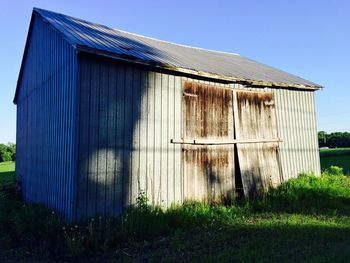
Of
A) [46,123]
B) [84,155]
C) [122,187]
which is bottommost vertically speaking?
[122,187]

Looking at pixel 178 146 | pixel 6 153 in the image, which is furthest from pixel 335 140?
pixel 178 146

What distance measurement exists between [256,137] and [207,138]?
2.19 metres

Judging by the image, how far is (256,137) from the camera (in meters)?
11.6

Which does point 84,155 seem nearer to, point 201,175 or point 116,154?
point 116,154

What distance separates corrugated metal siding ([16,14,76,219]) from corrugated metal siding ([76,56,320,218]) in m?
0.35

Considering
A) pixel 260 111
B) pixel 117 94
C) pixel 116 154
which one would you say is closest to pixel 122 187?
pixel 116 154

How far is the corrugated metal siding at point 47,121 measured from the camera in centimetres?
808

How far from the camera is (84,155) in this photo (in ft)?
25.4

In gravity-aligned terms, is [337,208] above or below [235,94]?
below

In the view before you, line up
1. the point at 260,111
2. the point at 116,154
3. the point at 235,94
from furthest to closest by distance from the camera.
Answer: the point at 260,111
the point at 235,94
the point at 116,154

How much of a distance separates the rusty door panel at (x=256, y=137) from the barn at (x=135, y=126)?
1.3 inches

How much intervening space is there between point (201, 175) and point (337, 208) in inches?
147

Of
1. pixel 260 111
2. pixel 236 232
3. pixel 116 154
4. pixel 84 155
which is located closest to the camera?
pixel 236 232

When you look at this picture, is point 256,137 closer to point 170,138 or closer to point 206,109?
point 206,109
